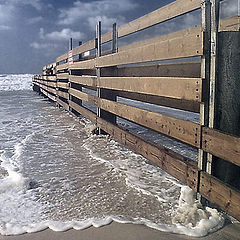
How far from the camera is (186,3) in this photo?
3006 mm

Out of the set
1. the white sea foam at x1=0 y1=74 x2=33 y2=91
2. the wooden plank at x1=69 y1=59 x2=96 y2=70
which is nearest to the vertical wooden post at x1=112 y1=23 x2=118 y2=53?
the wooden plank at x1=69 y1=59 x2=96 y2=70

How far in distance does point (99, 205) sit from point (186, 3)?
2395 mm

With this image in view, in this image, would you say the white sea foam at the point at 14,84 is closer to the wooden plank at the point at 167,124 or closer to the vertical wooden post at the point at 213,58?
the wooden plank at the point at 167,124

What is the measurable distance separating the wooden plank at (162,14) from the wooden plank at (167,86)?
0.78 meters

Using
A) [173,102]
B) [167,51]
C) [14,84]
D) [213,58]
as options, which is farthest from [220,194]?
[14,84]

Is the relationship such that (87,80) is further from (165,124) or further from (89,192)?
(89,192)

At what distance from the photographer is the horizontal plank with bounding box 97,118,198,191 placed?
108 inches

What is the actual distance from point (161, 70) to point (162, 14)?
2.63ft

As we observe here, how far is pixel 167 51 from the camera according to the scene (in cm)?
307

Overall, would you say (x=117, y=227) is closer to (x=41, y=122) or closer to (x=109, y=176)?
(x=109, y=176)

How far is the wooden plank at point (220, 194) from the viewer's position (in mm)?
2117

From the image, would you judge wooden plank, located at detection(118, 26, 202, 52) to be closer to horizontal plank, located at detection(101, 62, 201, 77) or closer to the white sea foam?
horizontal plank, located at detection(101, 62, 201, 77)

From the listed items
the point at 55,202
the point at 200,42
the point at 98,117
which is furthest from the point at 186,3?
the point at 98,117

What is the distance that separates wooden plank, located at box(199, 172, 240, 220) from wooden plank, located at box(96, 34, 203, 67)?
1.17 m
